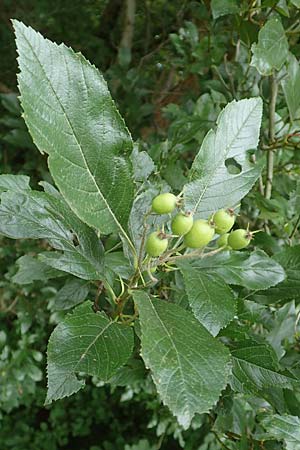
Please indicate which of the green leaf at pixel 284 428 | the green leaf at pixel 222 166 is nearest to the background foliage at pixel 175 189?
the green leaf at pixel 284 428

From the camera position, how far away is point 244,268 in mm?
904

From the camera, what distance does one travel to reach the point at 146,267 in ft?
2.58

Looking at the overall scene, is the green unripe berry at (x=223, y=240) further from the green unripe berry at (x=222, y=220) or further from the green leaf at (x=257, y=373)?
the green leaf at (x=257, y=373)

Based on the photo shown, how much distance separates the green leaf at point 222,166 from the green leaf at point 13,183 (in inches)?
10.3

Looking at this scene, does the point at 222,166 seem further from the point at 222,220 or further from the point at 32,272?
the point at 32,272

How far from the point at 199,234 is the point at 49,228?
22cm

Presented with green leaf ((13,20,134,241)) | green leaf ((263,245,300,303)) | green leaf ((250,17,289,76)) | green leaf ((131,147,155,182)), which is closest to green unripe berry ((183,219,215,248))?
green leaf ((13,20,134,241))

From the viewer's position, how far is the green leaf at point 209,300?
75 centimetres

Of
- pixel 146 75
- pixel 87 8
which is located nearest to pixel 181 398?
pixel 146 75

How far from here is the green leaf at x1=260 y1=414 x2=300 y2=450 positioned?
2.81 feet

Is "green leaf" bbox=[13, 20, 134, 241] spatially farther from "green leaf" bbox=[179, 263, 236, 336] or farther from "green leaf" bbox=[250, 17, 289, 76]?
"green leaf" bbox=[250, 17, 289, 76]

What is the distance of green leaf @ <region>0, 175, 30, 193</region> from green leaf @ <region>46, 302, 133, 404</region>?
231 mm

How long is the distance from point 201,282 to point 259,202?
0.54 meters

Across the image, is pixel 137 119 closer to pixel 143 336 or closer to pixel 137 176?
pixel 137 176
